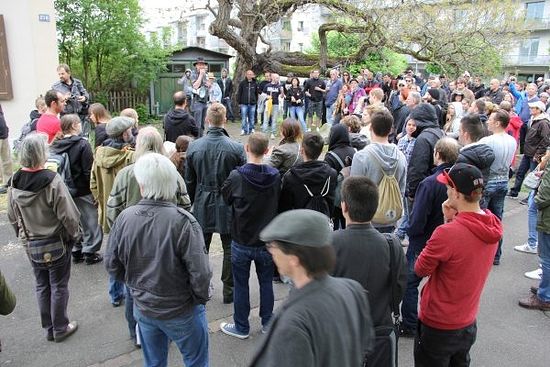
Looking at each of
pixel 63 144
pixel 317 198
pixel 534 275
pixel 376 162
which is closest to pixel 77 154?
pixel 63 144

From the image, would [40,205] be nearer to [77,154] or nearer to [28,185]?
[28,185]

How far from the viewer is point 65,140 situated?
5.10 metres

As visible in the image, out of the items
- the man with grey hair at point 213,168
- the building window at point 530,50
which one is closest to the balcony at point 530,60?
the building window at point 530,50

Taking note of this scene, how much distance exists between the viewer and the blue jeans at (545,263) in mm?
4777

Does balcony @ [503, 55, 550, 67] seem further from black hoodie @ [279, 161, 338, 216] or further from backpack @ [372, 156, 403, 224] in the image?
black hoodie @ [279, 161, 338, 216]

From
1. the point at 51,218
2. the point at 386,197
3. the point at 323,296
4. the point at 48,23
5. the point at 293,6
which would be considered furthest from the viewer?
the point at 293,6

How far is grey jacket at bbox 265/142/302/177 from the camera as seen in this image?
4.79 m

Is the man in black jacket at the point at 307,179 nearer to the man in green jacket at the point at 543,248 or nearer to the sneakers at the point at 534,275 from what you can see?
the man in green jacket at the point at 543,248

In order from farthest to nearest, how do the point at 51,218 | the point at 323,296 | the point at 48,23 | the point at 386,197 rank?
the point at 48,23 < the point at 386,197 < the point at 51,218 < the point at 323,296

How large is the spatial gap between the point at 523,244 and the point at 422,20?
10152mm

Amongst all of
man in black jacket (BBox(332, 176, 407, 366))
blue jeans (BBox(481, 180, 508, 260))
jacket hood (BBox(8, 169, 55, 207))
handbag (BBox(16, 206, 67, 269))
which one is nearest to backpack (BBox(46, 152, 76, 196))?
jacket hood (BBox(8, 169, 55, 207))

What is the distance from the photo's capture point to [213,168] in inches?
177

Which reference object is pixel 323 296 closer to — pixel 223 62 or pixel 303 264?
pixel 303 264

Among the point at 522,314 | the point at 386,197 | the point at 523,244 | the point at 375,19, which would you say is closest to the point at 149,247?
the point at 386,197
